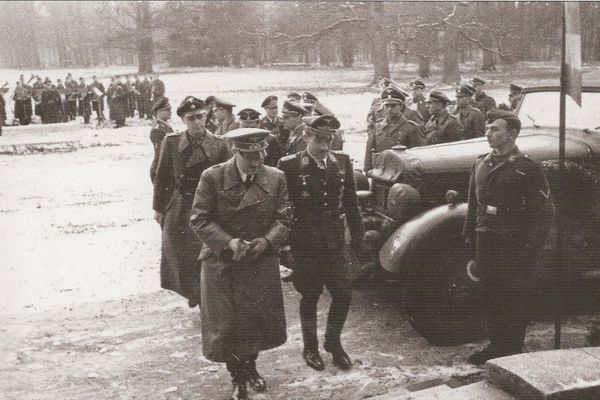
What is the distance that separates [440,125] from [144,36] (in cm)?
4853

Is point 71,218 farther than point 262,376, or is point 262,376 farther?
point 71,218

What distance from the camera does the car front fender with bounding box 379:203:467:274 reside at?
5.63m

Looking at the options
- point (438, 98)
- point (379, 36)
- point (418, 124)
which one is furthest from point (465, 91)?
point (379, 36)

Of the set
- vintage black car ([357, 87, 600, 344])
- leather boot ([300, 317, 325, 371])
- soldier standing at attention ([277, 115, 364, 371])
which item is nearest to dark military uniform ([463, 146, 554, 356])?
vintage black car ([357, 87, 600, 344])

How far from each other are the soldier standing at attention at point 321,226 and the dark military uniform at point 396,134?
303 centimetres

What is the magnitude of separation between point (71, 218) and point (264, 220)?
694 cm

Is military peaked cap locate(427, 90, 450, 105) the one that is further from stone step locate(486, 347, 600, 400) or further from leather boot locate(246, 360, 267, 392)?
stone step locate(486, 347, 600, 400)

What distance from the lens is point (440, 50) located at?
1673 inches

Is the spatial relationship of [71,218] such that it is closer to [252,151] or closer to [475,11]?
[252,151]

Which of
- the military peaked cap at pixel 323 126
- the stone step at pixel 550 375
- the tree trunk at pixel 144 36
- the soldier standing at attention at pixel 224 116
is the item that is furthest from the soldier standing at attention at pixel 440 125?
the tree trunk at pixel 144 36

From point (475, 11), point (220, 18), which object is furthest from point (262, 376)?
point (220, 18)

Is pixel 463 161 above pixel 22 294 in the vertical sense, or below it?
above

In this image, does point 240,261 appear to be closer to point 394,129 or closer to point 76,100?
point 394,129

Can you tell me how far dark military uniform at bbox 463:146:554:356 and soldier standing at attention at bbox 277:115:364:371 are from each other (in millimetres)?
871
